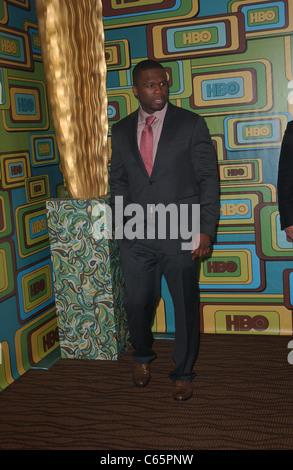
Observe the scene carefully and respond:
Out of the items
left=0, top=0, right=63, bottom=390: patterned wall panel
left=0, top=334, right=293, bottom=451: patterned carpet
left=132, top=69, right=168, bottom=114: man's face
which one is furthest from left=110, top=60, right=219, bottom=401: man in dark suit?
left=0, top=0, right=63, bottom=390: patterned wall panel

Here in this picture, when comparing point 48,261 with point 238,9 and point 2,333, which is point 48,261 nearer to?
point 2,333

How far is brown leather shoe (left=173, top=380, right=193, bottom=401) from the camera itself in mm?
2355

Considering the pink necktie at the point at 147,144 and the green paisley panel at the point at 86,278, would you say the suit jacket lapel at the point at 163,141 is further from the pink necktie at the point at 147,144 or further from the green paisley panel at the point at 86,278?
the green paisley panel at the point at 86,278

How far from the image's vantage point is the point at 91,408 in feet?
7.66

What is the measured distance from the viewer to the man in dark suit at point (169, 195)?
2.30 metres

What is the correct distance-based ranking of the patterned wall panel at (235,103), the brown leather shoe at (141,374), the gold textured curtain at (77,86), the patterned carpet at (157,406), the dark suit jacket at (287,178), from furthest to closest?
1. the patterned wall panel at (235,103)
2. the gold textured curtain at (77,86)
3. the brown leather shoe at (141,374)
4. the dark suit jacket at (287,178)
5. the patterned carpet at (157,406)

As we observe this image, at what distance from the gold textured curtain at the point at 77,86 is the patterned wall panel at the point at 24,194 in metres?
0.15

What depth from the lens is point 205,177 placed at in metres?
2.29

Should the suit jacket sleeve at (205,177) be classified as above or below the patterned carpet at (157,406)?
above

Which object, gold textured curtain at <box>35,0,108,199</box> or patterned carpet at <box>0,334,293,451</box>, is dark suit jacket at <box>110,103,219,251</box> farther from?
patterned carpet at <box>0,334,293,451</box>

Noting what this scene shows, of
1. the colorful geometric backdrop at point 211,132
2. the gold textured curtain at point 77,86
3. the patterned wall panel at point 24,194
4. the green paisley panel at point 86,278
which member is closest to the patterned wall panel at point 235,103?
the colorful geometric backdrop at point 211,132

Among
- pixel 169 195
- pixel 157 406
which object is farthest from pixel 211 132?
pixel 157 406

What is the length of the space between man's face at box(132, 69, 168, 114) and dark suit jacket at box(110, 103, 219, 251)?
0.09 m
